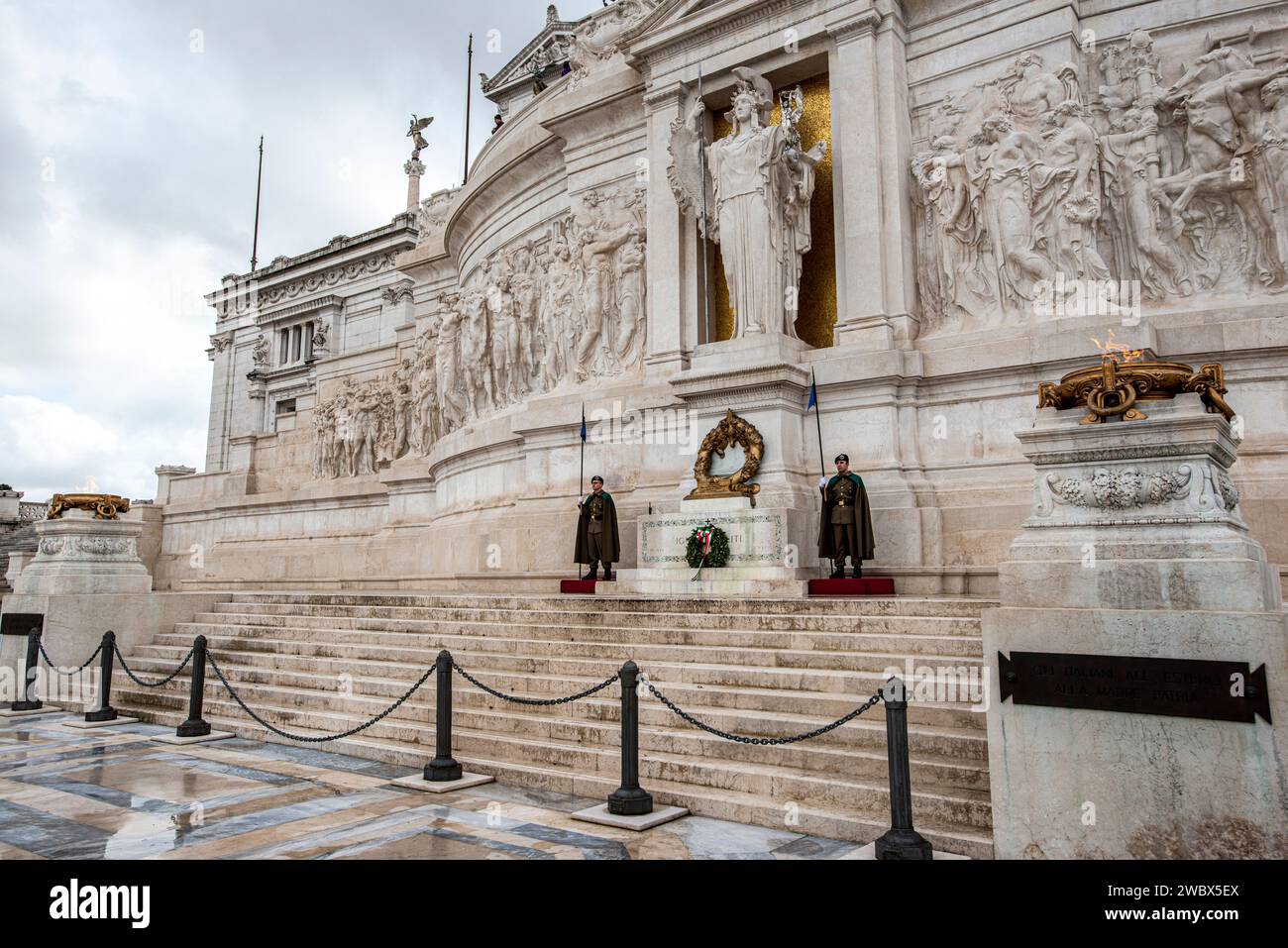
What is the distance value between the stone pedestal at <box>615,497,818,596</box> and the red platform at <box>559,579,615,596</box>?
507 millimetres

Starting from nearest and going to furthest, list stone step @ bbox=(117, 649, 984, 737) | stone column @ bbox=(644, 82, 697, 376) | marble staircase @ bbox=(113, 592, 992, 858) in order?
marble staircase @ bbox=(113, 592, 992, 858), stone step @ bbox=(117, 649, 984, 737), stone column @ bbox=(644, 82, 697, 376)

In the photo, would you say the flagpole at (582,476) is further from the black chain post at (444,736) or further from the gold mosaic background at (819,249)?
the black chain post at (444,736)

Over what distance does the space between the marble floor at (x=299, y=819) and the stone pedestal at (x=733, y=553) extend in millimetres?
4929

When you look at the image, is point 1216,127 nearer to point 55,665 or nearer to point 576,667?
point 576,667

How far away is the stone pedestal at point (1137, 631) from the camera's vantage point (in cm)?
498

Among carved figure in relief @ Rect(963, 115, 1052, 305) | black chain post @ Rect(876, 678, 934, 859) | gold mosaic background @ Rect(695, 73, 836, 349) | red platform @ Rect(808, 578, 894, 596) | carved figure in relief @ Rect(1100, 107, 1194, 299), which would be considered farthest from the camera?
gold mosaic background @ Rect(695, 73, 836, 349)

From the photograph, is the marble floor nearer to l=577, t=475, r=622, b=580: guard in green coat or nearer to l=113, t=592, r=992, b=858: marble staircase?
l=113, t=592, r=992, b=858: marble staircase

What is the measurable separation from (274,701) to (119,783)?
315cm

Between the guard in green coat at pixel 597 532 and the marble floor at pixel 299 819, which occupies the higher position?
the guard in green coat at pixel 597 532

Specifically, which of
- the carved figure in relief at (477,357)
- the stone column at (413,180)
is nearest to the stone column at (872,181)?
the carved figure in relief at (477,357)

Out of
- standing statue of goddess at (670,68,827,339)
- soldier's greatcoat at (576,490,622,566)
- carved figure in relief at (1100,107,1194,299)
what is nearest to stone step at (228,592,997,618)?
soldier's greatcoat at (576,490,622,566)

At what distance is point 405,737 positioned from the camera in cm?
948

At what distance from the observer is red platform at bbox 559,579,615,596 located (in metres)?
14.0
